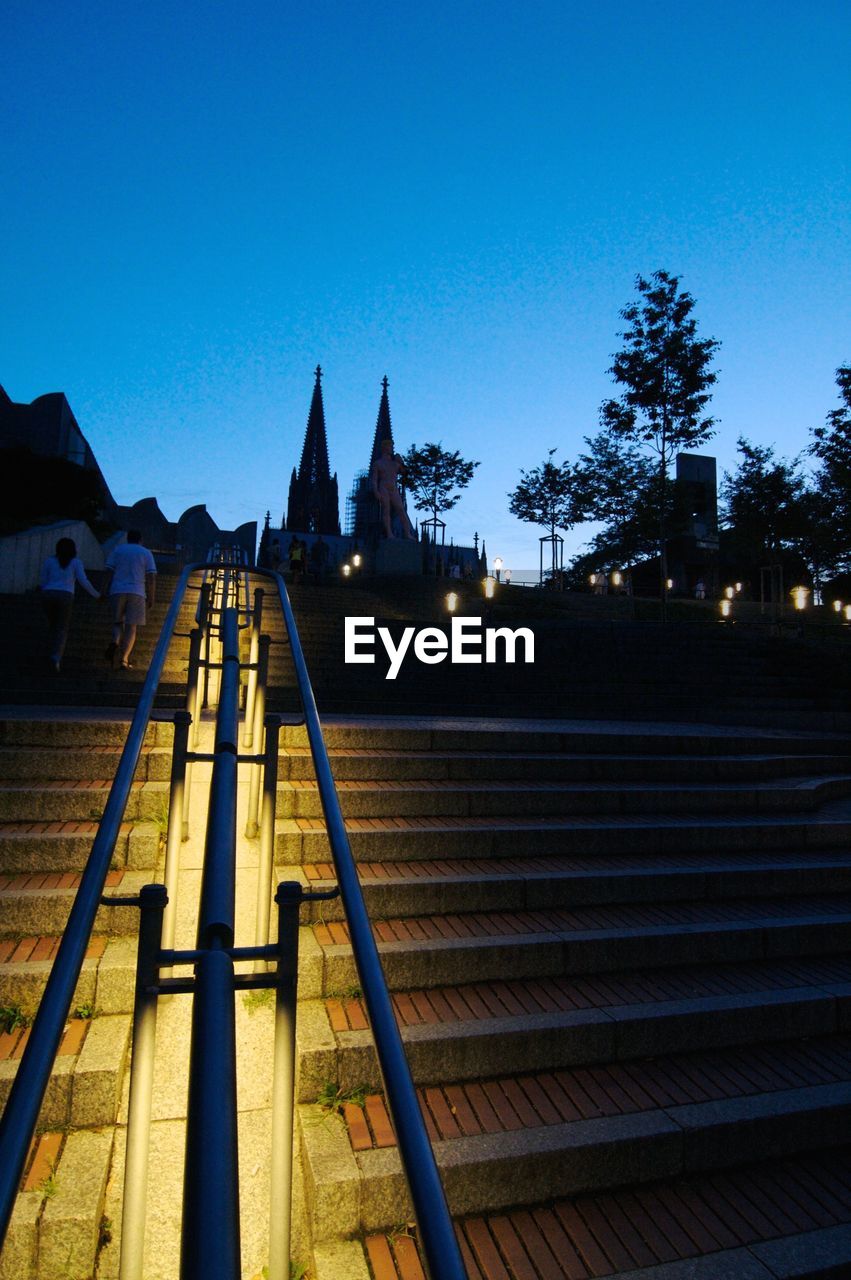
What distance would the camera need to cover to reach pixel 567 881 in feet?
13.6

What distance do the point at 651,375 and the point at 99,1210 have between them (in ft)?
74.0

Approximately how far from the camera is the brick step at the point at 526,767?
5238 millimetres

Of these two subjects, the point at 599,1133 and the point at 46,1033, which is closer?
the point at 46,1033

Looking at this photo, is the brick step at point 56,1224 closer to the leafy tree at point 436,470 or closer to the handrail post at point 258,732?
the handrail post at point 258,732

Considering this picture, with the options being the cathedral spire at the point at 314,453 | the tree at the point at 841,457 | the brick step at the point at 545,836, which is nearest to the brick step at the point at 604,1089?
the brick step at the point at 545,836

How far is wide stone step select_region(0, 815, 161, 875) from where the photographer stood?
3.75 meters

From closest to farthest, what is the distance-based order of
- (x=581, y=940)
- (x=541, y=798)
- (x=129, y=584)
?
(x=581, y=940) → (x=541, y=798) → (x=129, y=584)

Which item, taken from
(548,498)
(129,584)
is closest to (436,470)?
(548,498)

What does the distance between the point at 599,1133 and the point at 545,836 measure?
6.49 ft

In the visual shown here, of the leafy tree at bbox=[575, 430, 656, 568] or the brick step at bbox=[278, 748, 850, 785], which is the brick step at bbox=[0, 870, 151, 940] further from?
the leafy tree at bbox=[575, 430, 656, 568]

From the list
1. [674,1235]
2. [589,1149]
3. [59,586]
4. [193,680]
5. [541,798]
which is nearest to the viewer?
[674,1235]

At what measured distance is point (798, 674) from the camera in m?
12.3

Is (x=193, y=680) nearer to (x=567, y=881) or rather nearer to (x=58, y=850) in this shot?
(x=58, y=850)

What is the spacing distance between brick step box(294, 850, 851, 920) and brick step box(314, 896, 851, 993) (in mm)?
70
